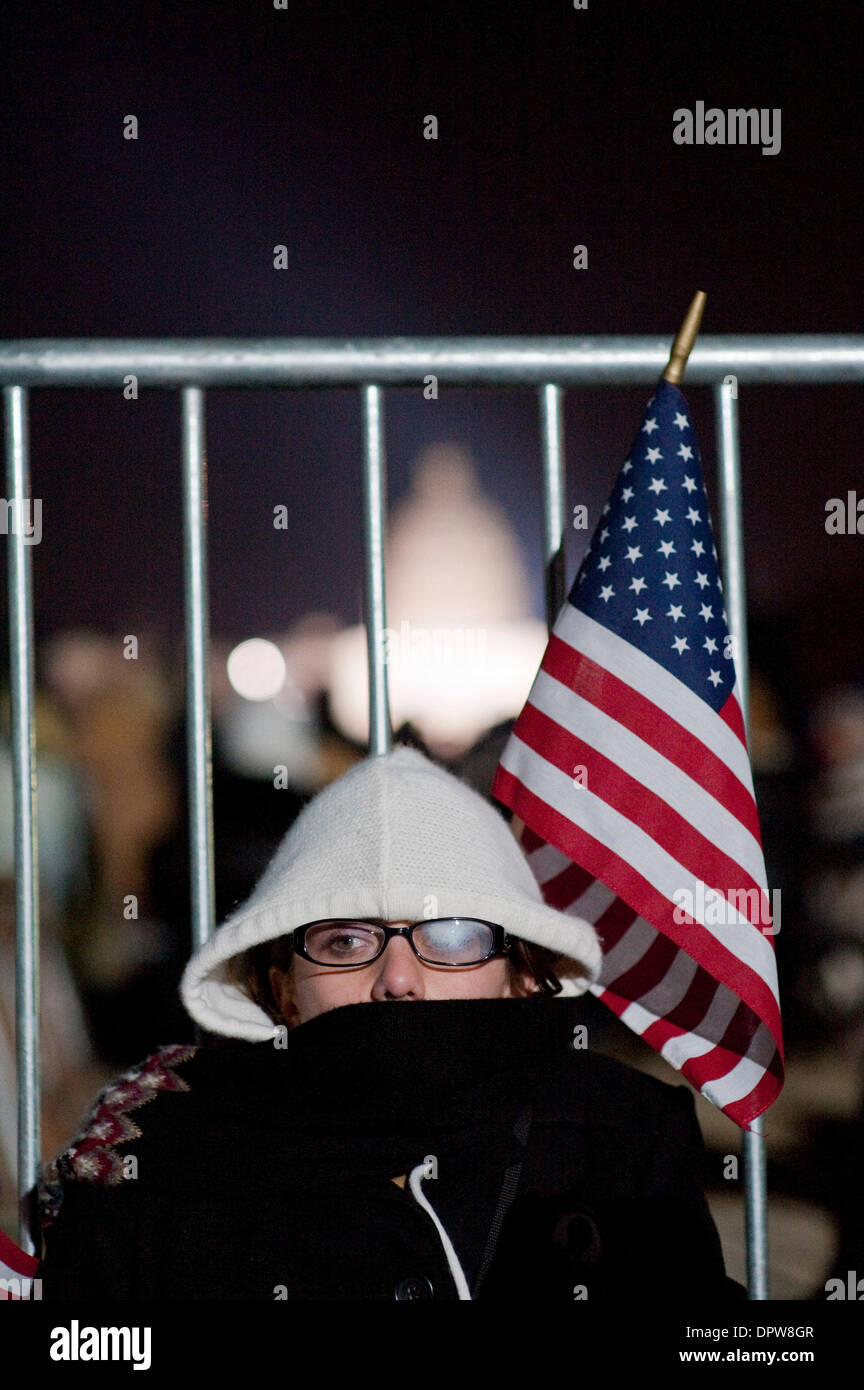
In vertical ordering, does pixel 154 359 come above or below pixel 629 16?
below

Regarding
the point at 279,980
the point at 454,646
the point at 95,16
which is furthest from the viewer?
the point at 95,16

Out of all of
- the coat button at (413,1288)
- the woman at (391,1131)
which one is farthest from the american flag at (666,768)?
the coat button at (413,1288)

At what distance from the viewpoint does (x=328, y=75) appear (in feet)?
17.4

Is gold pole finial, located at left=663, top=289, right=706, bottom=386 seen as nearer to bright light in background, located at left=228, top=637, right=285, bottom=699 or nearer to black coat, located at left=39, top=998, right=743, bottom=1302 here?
black coat, located at left=39, top=998, right=743, bottom=1302

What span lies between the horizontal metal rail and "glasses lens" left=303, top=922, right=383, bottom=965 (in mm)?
738

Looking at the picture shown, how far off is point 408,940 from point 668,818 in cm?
37

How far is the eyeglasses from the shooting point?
1.68 m

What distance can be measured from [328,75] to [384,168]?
40cm

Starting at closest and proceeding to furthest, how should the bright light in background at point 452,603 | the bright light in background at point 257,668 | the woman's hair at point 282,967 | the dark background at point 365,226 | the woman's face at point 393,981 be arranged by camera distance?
the woman's face at point 393,981
the woman's hair at point 282,967
the dark background at point 365,226
the bright light in background at point 452,603
the bright light in background at point 257,668

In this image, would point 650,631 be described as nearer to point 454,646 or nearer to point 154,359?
point 454,646

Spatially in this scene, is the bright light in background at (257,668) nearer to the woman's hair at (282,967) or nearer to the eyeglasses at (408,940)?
the woman's hair at (282,967)

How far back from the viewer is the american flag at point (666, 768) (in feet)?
5.76
